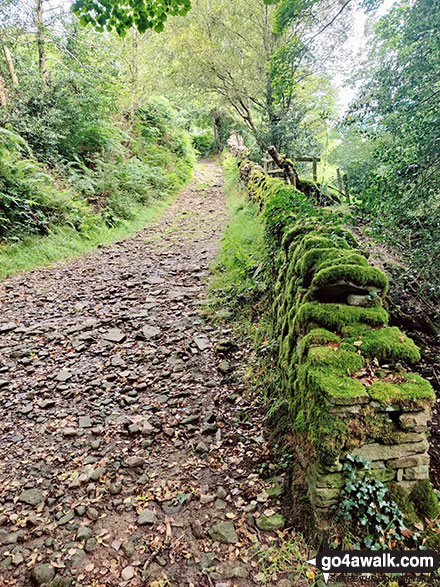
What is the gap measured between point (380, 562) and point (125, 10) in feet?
16.8

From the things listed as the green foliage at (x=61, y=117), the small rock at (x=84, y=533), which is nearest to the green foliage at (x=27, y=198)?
the green foliage at (x=61, y=117)

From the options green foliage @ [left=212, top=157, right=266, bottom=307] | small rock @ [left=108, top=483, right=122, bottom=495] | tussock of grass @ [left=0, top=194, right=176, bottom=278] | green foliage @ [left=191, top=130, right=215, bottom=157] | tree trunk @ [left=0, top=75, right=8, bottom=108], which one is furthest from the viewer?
green foliage @ [left=191, top=130, right=215, bottom=157]

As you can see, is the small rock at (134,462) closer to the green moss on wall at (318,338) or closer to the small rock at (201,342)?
the green moss on wall at (318,338)

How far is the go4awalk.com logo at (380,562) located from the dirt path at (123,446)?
49 centimetres

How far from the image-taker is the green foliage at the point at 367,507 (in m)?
2.37

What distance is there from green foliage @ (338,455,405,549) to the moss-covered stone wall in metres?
0.06

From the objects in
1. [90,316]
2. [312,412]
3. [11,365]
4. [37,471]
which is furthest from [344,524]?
[90,316]

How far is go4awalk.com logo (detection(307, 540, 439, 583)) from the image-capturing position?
2.26 m

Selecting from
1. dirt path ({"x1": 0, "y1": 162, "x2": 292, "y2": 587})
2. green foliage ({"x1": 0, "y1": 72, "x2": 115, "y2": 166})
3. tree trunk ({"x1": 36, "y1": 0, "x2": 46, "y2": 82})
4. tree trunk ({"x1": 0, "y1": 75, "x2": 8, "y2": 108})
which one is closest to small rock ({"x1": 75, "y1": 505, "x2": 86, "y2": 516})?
dirt path ({"x1": 0, "y1": 162, "x2": 292, "y2": 587})

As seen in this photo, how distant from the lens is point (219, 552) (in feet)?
8.29

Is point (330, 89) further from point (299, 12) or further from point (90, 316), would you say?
point (90, 316)

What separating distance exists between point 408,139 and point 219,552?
519 centimetres

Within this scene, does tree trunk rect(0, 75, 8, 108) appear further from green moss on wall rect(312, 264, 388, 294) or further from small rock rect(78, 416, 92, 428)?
green moss on wall rect(312, 264, 388, 294)

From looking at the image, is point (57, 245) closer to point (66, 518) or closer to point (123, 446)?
point (123, 446)
